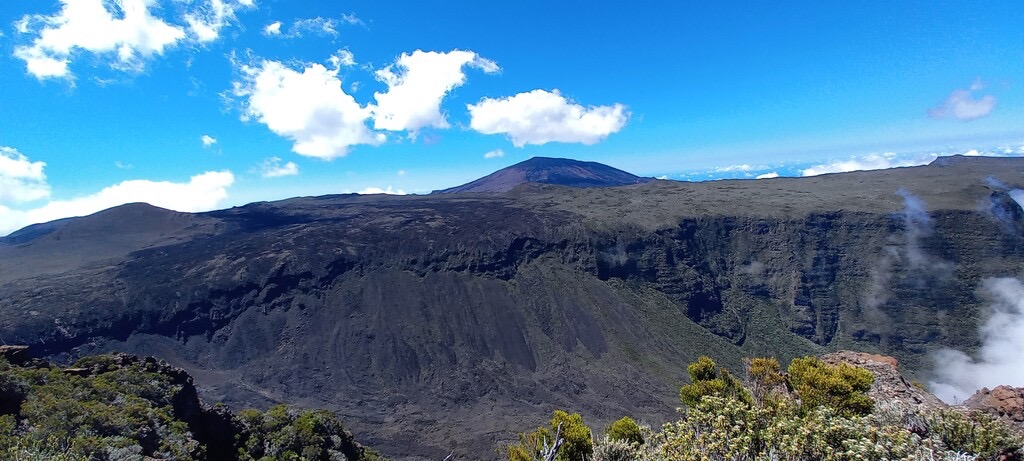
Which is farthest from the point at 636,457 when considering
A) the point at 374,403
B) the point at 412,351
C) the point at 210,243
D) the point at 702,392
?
the point at 210,243

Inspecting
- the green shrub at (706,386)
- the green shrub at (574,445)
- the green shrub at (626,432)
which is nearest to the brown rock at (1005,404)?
the green shrub at (706,386)

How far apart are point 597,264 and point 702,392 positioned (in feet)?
172

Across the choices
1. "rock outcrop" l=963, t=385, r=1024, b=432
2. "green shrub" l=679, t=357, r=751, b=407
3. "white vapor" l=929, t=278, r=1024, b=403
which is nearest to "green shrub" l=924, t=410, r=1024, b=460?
"rock outcrop" l=963, t=385, r=1024, b=432

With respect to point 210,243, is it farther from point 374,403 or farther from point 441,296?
point 374,403

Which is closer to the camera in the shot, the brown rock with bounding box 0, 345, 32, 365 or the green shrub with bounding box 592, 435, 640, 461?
the green shrub with bounding box 592, 435, 640, 461

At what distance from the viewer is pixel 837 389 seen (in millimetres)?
15320

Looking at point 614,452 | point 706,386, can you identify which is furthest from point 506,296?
point 614,452

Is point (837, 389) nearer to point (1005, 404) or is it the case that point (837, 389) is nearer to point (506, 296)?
point (1005, 404)

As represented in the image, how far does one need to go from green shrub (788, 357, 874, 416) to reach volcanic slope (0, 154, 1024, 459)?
98.4 ft

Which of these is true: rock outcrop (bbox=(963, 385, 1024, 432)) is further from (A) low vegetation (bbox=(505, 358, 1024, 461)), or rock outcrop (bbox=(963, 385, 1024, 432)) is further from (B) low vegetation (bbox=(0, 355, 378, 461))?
(B) low vegetation (bbox=(0, 355, 378, 461))

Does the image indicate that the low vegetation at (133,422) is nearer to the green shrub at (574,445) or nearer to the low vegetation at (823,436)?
the green shrub at (574,445)

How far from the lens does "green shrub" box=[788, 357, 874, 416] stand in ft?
48.8

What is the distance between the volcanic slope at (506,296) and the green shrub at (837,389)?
98.4ft

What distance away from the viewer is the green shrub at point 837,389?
48.8 feet
